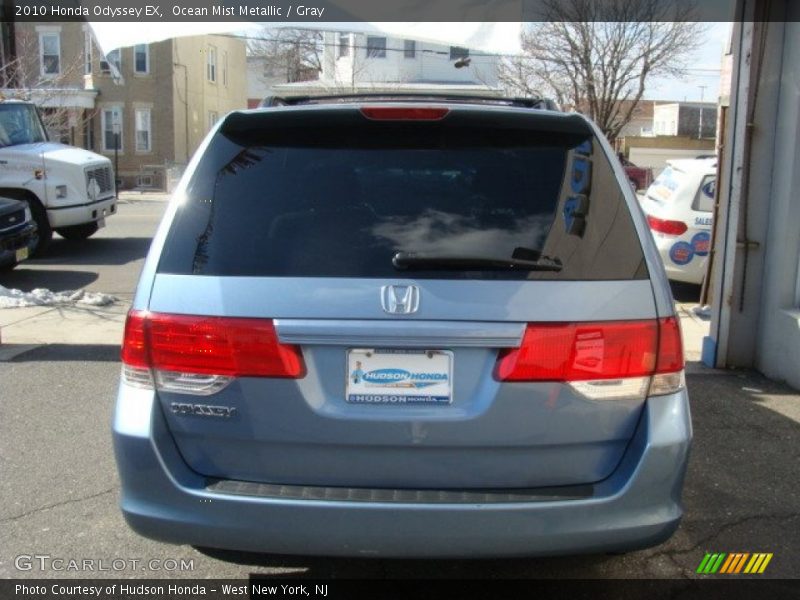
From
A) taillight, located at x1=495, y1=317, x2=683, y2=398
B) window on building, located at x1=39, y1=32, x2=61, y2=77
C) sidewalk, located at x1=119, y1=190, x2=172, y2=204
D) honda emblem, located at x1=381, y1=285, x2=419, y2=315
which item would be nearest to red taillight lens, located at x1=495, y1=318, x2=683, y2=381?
taillight, located at x1=495, y1=317, x2=683, y2=398

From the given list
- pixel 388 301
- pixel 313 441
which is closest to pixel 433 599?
pixel 313 441

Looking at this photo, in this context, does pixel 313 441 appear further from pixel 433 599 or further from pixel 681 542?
pixel 681 542

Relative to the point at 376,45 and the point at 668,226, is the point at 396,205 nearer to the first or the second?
the point at 668,226

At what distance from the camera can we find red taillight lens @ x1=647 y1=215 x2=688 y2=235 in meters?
9.17

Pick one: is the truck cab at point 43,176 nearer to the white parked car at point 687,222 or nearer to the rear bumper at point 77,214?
the rear bumper at point 77,214

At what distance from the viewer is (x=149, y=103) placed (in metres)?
35.1

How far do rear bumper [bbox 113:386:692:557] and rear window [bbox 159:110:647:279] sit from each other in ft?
1.79

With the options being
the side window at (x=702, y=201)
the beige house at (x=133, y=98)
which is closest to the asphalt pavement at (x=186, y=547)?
the side window at (x=702, y=201)

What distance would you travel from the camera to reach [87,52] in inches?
1363

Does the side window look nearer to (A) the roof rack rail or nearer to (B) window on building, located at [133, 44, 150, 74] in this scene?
(A) the roof rack rail

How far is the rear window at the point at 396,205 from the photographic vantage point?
2643 mm

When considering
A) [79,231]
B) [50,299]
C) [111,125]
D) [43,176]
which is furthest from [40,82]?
[50,299]

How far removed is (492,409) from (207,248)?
1.06 m

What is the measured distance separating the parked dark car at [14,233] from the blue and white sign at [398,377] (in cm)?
881
